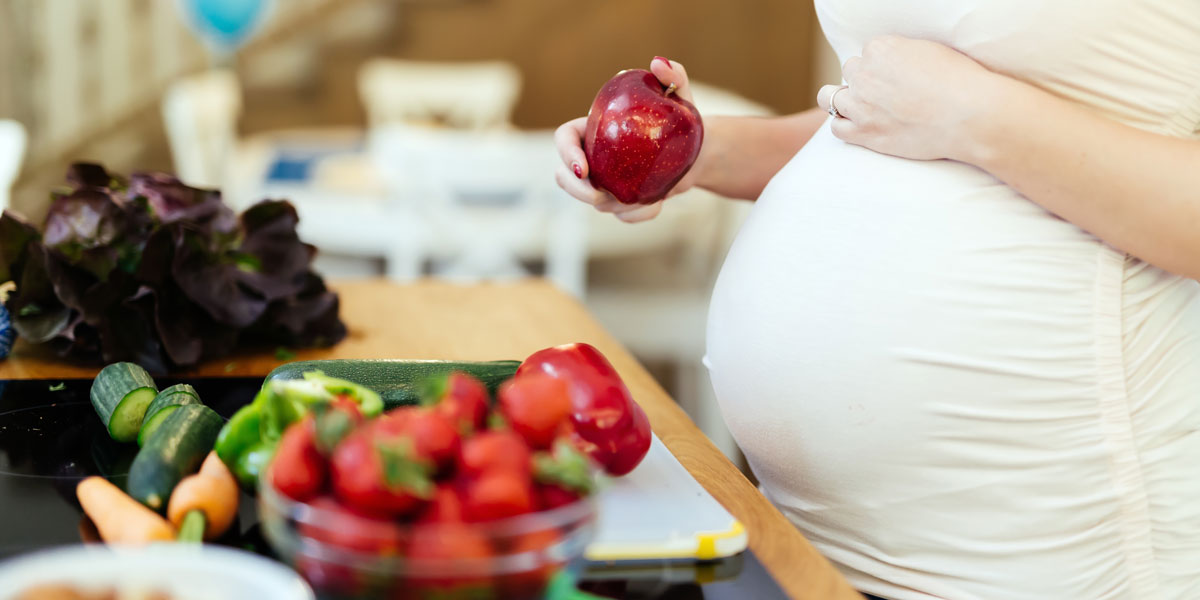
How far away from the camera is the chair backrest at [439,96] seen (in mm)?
4289

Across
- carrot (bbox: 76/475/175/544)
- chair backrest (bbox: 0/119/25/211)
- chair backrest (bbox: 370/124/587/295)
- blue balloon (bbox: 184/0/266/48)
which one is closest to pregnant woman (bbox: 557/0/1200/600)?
carrot (bbox: 76/475/175/544)

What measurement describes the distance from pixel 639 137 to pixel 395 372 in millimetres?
308

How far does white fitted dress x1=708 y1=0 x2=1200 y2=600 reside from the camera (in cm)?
86

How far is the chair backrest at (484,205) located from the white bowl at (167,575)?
6.42 feet

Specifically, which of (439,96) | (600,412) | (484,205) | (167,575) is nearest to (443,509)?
(167,575)

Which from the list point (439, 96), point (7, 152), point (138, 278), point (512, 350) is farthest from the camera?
point (439, 96)

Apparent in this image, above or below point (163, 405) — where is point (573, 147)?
above

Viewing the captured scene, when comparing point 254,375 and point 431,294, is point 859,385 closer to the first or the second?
point 254,375

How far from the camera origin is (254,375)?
1.12m

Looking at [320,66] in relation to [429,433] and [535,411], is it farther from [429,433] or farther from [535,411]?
[429,433]

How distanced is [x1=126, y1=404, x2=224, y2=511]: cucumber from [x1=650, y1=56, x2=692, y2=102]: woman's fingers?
20.3 inches

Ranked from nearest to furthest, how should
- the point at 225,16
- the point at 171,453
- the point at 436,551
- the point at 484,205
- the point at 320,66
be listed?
the point at 436,551
the point at 171,453
the point at 484,205
the point at 225,16
the point at 320,66

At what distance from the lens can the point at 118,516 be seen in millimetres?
669

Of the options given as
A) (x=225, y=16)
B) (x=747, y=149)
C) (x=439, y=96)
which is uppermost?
(x=747, y=149)
